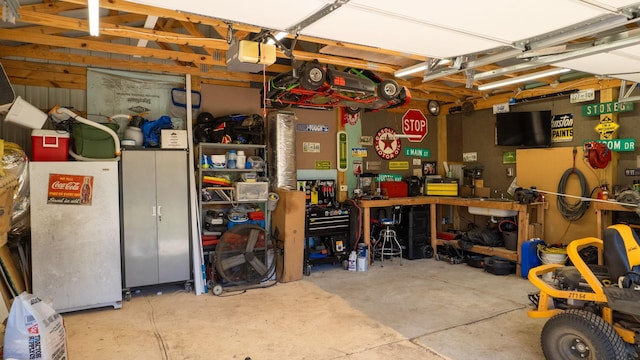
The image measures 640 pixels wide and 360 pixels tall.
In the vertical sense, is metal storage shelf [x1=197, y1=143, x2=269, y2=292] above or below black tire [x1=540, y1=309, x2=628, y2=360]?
above

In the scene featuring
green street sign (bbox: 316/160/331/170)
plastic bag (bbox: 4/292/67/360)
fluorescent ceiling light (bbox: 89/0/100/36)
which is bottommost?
plastic bag (bbox: 4/292/67/360)

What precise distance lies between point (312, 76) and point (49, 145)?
2.85 metres

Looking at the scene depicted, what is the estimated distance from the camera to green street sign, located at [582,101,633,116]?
514cm

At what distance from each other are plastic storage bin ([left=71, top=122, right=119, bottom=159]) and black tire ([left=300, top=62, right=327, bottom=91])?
226cm

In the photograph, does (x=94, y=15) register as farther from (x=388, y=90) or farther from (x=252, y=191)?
(x=388, y=90)

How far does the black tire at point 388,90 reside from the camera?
500 cm

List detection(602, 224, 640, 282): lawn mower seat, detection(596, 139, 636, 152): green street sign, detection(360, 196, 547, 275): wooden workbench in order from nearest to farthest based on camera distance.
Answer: detection(602, 224, 640, 282): lawn mower seat, detection(596, 139, 636, 152): green street sign, detection(360, 196, 547, 275): wooden workbench

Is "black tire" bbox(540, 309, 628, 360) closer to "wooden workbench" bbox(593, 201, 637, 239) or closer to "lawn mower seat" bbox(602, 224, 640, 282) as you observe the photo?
"lawn mower seat" bbox(602, 224, 640, 282)

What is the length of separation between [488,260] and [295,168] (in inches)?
121

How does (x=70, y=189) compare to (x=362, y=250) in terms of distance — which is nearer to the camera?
(x=70, y=189)

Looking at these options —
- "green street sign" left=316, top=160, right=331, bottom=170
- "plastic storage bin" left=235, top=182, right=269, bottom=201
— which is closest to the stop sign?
"green street sign" left=316, top=160, right=331, bottom=170

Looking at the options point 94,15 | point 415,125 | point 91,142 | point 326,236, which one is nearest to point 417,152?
point 415,125

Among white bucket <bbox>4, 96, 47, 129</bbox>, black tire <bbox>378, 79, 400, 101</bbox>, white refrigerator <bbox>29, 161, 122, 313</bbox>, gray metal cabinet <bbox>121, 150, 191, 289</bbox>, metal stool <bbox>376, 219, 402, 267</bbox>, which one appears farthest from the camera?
metal stool <bbox>376, 219, 402, 267</bbox>

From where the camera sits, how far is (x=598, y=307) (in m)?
2.90
